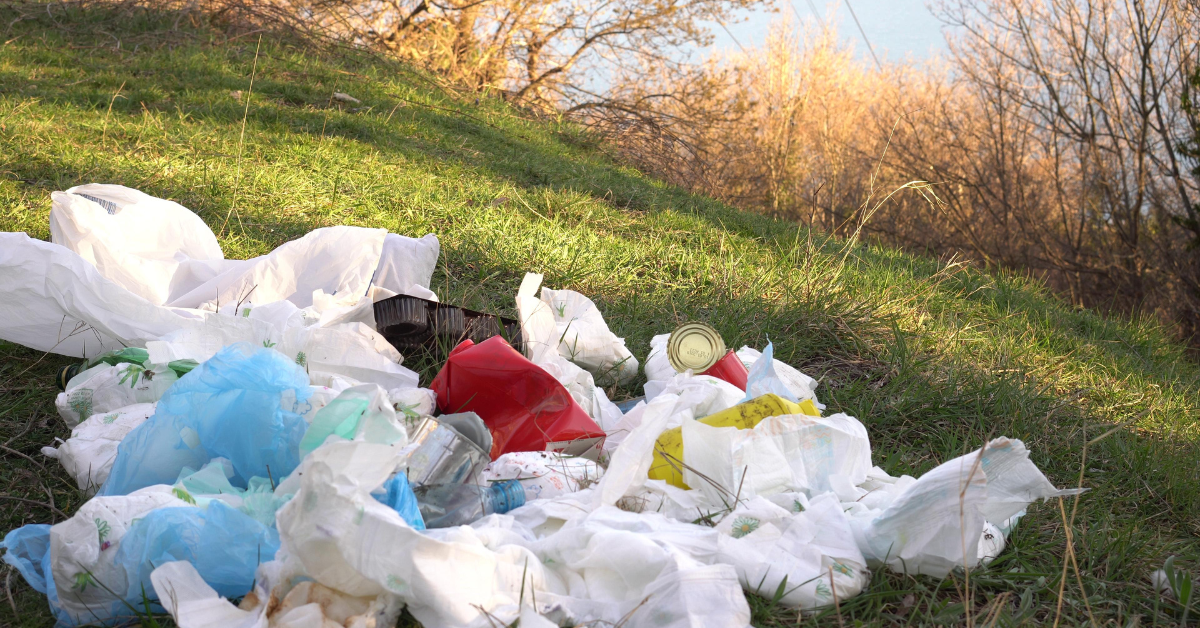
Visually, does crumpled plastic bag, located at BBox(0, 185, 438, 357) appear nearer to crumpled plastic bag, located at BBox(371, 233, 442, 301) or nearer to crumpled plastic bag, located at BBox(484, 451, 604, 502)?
crumpled plastic bag, located at BBox(371, 233, 442, 301)

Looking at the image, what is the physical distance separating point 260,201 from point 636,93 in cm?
658

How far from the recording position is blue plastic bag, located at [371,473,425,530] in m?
1.27

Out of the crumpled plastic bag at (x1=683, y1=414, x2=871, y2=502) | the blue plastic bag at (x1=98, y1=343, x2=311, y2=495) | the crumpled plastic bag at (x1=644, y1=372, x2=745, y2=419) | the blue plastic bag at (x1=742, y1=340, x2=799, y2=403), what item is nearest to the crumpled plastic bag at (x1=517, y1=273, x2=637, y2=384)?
the crumpled plastic bag at (x1=644, y1=372, x2=745, y2=419)

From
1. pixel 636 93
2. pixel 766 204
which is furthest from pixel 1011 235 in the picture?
pixel 636 93

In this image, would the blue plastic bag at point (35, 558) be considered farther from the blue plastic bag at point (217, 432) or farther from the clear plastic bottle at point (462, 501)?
the clear plastic bottle at point (462, 501)

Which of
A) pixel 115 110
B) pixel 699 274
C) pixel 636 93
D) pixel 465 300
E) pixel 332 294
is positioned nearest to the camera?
pixel 332 294

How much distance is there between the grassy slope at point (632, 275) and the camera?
1777mm

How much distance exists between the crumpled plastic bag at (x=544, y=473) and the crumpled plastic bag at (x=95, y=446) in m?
0.75

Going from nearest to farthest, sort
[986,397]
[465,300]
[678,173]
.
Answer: [986,397], [465,300], [678,173]

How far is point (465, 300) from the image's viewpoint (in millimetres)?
2844

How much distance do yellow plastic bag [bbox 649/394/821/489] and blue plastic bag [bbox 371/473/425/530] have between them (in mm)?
553

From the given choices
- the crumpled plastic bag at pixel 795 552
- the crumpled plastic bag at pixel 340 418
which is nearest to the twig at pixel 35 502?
the crumpled plastic bag at pixel 340 418

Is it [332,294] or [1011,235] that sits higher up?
[1011,235]

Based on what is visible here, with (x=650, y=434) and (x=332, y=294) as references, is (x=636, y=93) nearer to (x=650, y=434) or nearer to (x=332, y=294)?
(x=332, y=294)
